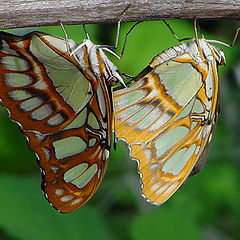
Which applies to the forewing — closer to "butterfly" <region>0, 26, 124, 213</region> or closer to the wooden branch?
"butterfly" <region>0, 26, 124, 213</region>

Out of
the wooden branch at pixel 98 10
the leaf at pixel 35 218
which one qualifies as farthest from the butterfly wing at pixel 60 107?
the leaf at pixel 35 218

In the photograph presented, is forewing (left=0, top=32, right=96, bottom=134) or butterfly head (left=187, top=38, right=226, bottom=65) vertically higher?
forewing (left=0, top=32, right=96, bottom=134)

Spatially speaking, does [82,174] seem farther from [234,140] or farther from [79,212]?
[234,140]

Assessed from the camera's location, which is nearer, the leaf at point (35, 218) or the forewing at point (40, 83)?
the forewing at point (40, 83)

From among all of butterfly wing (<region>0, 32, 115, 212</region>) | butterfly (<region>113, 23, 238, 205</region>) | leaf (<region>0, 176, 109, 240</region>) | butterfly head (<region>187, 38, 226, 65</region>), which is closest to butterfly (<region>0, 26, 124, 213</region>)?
butterfly wing (<region>0, 32, 115, 212</region>)

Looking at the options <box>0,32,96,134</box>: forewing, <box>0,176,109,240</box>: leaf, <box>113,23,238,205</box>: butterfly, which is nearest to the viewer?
<box>0,32,96,134</box>: forewing

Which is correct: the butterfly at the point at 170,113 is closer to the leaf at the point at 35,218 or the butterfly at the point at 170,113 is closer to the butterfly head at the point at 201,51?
the butterfly head at the point at 201,51

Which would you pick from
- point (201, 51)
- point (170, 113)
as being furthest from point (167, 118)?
point (201, 51)
